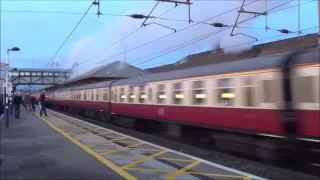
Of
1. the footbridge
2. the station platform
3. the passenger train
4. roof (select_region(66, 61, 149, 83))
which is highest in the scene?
the footbridge

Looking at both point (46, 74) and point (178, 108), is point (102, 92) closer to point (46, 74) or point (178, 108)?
point (178, 108)

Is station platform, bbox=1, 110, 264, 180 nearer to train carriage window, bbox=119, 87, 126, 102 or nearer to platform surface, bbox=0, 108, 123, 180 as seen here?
platform surface, bbox=0, 108, 123, 180

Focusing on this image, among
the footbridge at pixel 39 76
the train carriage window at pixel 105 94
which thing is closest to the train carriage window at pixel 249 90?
the train carriage window at pixel 105 94

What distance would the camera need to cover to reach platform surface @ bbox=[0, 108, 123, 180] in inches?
268

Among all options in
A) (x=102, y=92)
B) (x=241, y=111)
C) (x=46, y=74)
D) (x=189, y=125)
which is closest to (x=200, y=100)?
(x=189, y=125)

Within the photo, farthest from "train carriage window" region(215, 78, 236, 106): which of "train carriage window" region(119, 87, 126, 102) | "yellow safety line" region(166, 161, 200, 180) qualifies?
"train carriage window" region(119, 87, 126, 102)

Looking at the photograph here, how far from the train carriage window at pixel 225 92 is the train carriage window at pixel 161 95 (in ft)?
12.5

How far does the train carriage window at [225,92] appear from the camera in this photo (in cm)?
1023

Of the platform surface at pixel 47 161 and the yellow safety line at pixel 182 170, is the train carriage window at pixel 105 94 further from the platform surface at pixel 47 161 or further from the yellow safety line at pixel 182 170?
the yellow safety line at pixel 182 170

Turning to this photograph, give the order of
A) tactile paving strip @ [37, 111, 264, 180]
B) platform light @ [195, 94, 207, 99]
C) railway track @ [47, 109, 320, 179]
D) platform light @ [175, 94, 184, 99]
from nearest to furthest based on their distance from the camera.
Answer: tactile paving strip @ [37, 111, 264, 180]
railway track @ [47, 109, 320, 179]
platform light @ [195, 94, 207, 99]
platform light @ [175, 94, 184, 99]

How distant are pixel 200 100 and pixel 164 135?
15.5 ft

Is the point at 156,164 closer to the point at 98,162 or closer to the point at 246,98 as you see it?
the point at 98,162

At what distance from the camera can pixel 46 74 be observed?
8169 centimetres

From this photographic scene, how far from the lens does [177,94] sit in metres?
13.3
